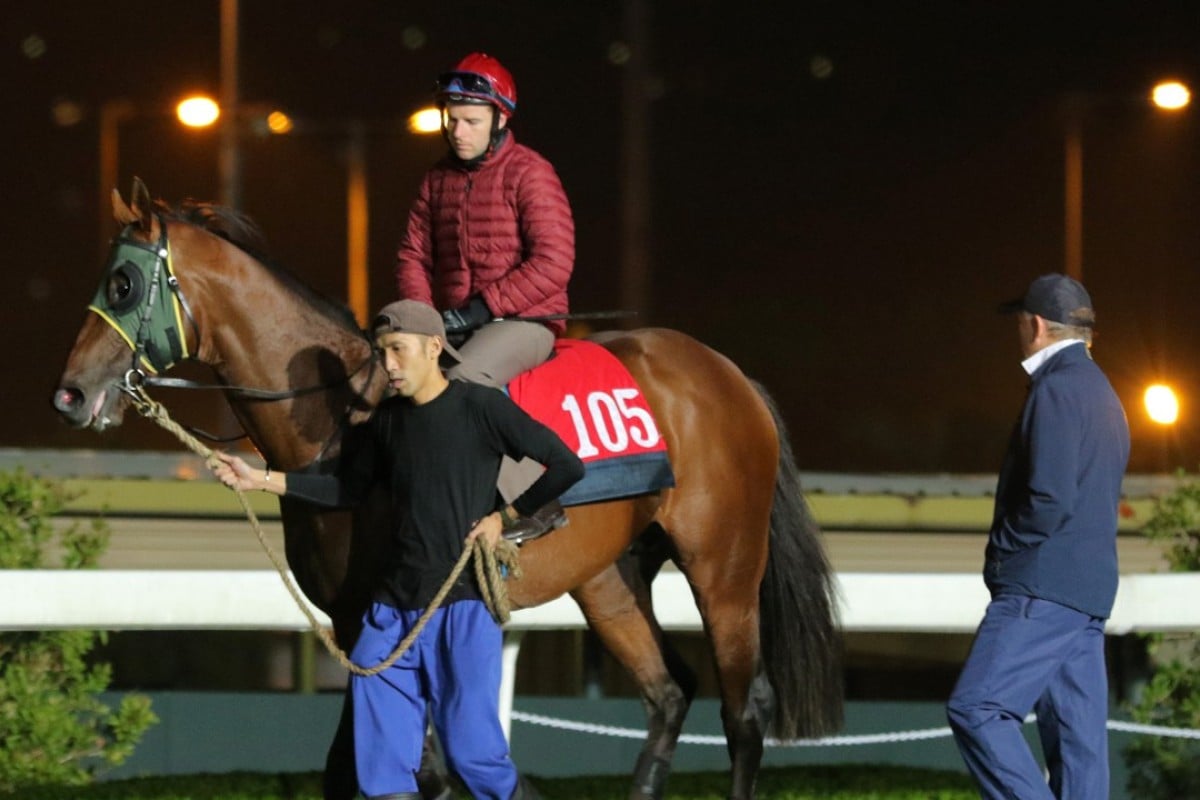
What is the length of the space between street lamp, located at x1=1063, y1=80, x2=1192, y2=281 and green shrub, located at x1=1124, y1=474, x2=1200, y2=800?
0.95 m

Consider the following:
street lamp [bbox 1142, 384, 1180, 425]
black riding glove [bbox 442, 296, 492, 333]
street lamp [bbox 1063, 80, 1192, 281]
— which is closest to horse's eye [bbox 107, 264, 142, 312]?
black riding glove [bbox 442, 296, 492, 333]

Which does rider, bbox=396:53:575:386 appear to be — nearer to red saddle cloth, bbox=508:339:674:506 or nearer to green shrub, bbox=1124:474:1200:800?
red saddle cloth, bbox=508:339:674:506

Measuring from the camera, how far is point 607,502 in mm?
5742

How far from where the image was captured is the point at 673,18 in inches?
279

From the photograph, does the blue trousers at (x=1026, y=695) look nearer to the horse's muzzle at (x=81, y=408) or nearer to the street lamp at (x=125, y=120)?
the horse's muzzle at (x=81, y=408)

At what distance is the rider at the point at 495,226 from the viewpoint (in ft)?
17.9

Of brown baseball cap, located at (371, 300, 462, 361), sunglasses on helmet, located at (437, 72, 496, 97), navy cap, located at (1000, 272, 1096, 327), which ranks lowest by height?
brown baseball cap, located at (371, 300, 462, 361)

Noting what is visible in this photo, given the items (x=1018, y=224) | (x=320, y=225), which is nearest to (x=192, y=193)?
(x=320, y=225)

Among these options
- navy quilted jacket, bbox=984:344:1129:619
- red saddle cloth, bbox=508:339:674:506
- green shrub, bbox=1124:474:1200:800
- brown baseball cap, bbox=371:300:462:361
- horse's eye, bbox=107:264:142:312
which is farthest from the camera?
green shrub, bbox=1124:474:1200:800

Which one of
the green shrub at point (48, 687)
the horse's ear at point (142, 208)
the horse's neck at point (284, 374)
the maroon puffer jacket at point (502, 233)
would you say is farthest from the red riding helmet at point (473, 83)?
the green shrub at point (48, 687)

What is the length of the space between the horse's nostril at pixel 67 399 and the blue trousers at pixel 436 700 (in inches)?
35.1

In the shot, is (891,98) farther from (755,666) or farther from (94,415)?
(94,415)

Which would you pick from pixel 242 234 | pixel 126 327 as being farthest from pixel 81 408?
pixel 242 234

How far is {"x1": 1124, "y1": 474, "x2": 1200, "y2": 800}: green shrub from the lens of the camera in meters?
6.64
